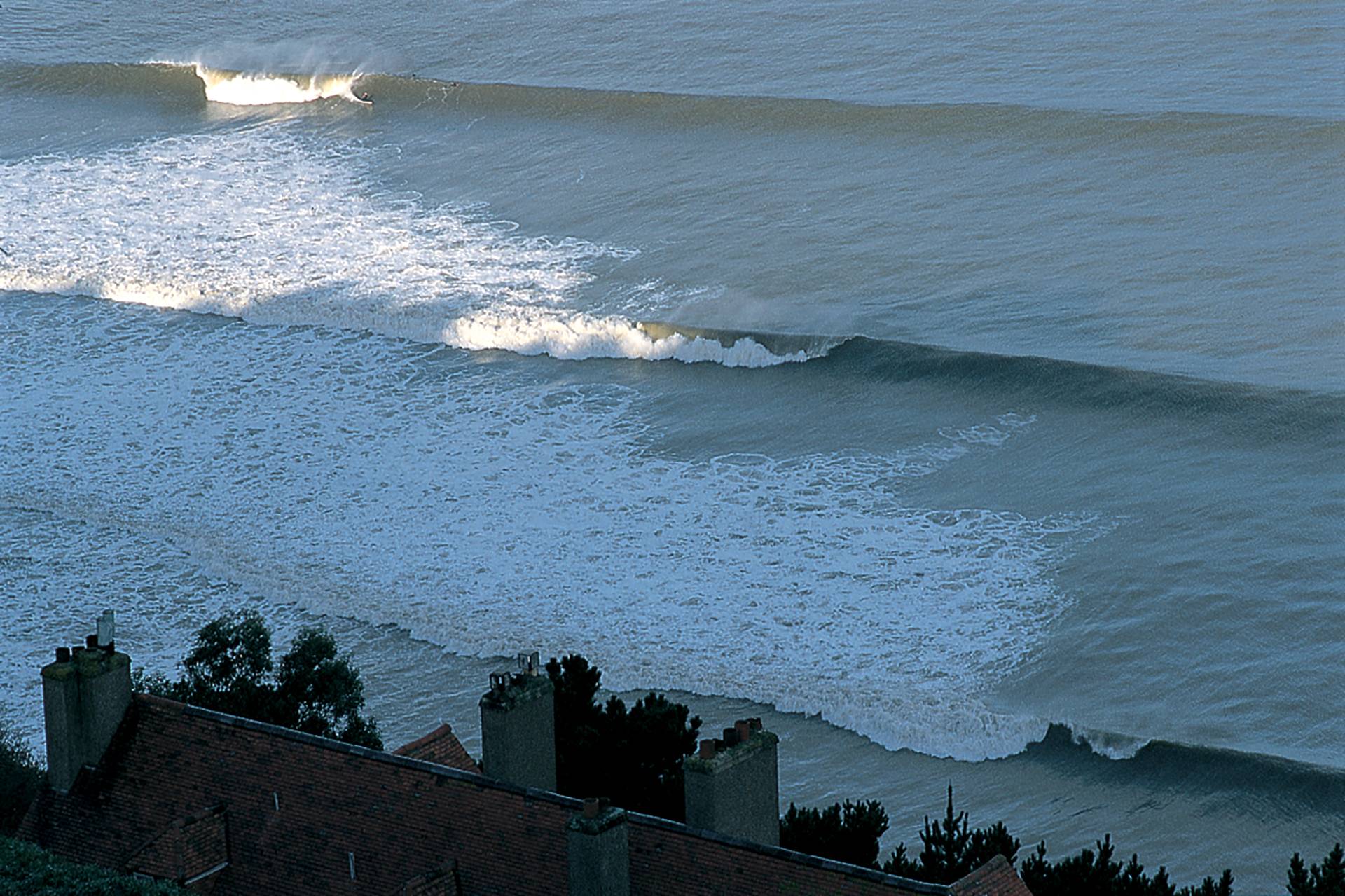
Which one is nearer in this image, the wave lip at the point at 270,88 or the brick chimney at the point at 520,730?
the brick chimney at the point at 520,730

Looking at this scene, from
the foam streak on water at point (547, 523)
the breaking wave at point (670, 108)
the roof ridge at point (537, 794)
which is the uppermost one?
the breaking wave at point (670, 108)

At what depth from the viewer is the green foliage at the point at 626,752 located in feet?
57.9

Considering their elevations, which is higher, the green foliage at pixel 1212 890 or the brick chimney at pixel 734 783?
the brick chimney at pixel 734 783

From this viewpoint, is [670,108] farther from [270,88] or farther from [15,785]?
[15,785]

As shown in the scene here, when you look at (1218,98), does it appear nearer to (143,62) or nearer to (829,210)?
(829,210)

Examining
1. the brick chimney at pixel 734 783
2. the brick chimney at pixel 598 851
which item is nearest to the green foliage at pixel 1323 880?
the brick chimney at pixel 734 783

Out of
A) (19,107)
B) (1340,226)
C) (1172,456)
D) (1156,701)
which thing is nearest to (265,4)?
(19,107)

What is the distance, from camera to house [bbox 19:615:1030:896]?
41.5 ft

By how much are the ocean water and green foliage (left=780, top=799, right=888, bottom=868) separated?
450 centimetres

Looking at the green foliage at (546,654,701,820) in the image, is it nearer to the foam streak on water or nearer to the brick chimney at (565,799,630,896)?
the brick chimney at (565,799,630,896)

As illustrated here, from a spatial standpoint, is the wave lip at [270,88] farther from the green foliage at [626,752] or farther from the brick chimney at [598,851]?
the brick chimney at [598,851]

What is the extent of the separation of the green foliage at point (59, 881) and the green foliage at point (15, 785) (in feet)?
14.6

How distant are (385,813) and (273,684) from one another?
20.7 feet

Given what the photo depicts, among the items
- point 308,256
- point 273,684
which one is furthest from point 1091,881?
point 308,256
